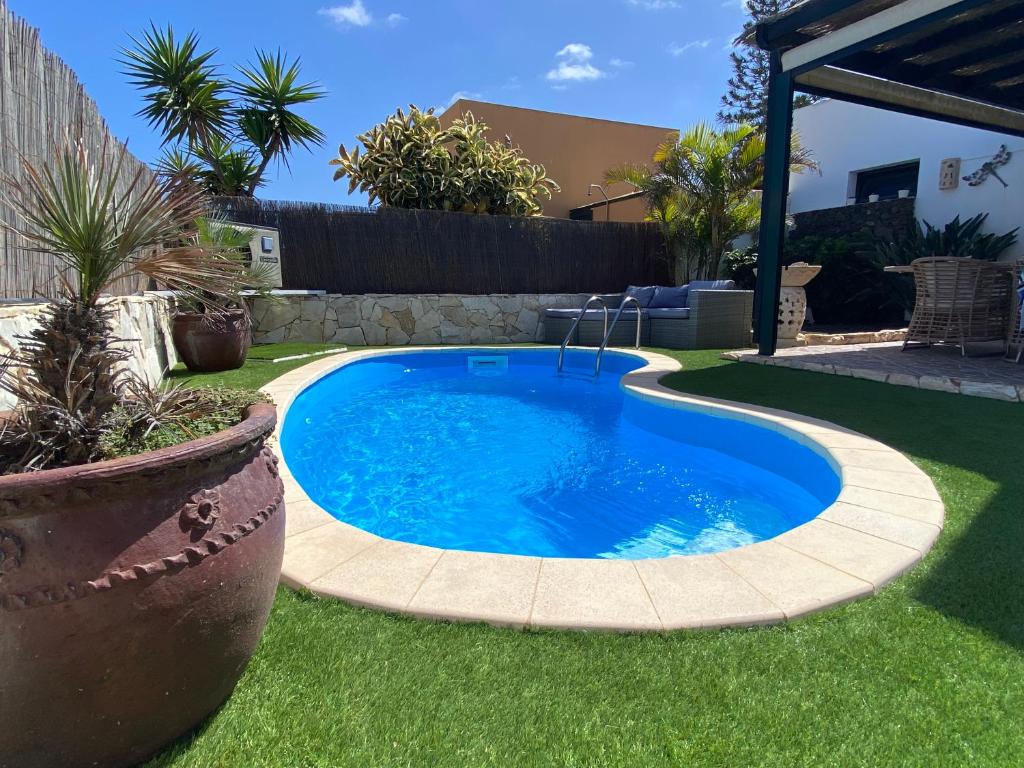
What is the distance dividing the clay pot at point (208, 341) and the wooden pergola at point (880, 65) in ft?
22.3

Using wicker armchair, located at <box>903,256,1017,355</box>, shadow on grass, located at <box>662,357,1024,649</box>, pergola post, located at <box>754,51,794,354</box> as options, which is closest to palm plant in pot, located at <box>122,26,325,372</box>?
pergola post, located at <box>754,51,794,354</box>

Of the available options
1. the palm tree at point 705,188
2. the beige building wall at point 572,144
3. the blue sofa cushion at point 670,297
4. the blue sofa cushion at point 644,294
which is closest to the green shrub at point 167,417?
the blue sofa cushion at point 670,297

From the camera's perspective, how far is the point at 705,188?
36.8ft

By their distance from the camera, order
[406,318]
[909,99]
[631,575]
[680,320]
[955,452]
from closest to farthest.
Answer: [631,575] → [955,452] → [909,99] → [680,320] → [406,318]

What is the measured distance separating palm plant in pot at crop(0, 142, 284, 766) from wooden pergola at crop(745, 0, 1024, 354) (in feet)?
23.2

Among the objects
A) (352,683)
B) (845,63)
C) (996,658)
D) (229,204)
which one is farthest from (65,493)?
(229,204)

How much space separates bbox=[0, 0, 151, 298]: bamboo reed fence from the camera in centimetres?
297

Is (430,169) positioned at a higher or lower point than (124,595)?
higher

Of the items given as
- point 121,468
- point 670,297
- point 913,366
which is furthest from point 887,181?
point 121,468

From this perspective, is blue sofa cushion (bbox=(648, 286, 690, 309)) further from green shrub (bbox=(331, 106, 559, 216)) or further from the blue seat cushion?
green shrub (bbox=(331, 106, 559, 216))

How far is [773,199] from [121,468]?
787cm

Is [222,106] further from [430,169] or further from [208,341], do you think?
[208,341]

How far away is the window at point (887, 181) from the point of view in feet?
38.2

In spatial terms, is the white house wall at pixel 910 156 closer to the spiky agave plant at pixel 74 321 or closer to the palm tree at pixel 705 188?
the palm tree at pixel 705 188
